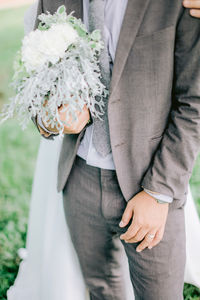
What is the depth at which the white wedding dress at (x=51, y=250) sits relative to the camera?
7.11 ft

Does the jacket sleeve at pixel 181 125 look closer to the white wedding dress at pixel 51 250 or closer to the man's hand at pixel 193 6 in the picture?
the man's hand at pixel 193 6

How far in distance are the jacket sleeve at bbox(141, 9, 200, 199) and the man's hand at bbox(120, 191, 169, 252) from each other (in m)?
0.07

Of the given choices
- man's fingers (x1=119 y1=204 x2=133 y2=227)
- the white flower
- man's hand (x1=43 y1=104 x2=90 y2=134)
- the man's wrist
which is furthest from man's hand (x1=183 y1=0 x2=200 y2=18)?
man's fingers (x1=119 y1=204 x2=133 y2=227)

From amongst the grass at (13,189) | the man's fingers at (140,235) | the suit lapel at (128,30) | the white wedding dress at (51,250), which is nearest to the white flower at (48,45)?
the suit lapel at (128,30)

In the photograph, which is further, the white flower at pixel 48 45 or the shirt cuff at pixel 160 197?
the shirt cuff at pixel 160 197

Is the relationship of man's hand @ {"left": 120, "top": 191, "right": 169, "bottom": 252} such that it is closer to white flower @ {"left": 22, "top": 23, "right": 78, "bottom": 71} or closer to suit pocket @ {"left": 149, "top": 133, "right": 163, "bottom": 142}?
suit pocket @ {"left": 149, "top": 133, "right": 163, "bottom": 142}

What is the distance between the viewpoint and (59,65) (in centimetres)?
131

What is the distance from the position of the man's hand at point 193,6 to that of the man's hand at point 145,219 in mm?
748

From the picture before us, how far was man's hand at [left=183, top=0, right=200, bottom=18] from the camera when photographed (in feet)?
3.98

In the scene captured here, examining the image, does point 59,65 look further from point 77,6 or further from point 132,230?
point 132,230

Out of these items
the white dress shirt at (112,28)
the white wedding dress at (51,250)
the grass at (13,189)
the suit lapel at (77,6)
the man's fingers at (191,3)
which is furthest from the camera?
the grass at (13,189)

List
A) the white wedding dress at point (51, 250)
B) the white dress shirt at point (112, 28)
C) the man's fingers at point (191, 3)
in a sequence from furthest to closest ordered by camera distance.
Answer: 1. the white wedding dress at point (51, 250)
2. the white dress shirt at point (112, 28)
3. the man's fingers at point (191, 3)

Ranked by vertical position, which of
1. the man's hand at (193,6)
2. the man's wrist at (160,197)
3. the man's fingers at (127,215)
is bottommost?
the man's fingers at (127,215)

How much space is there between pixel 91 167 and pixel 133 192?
256 mm
